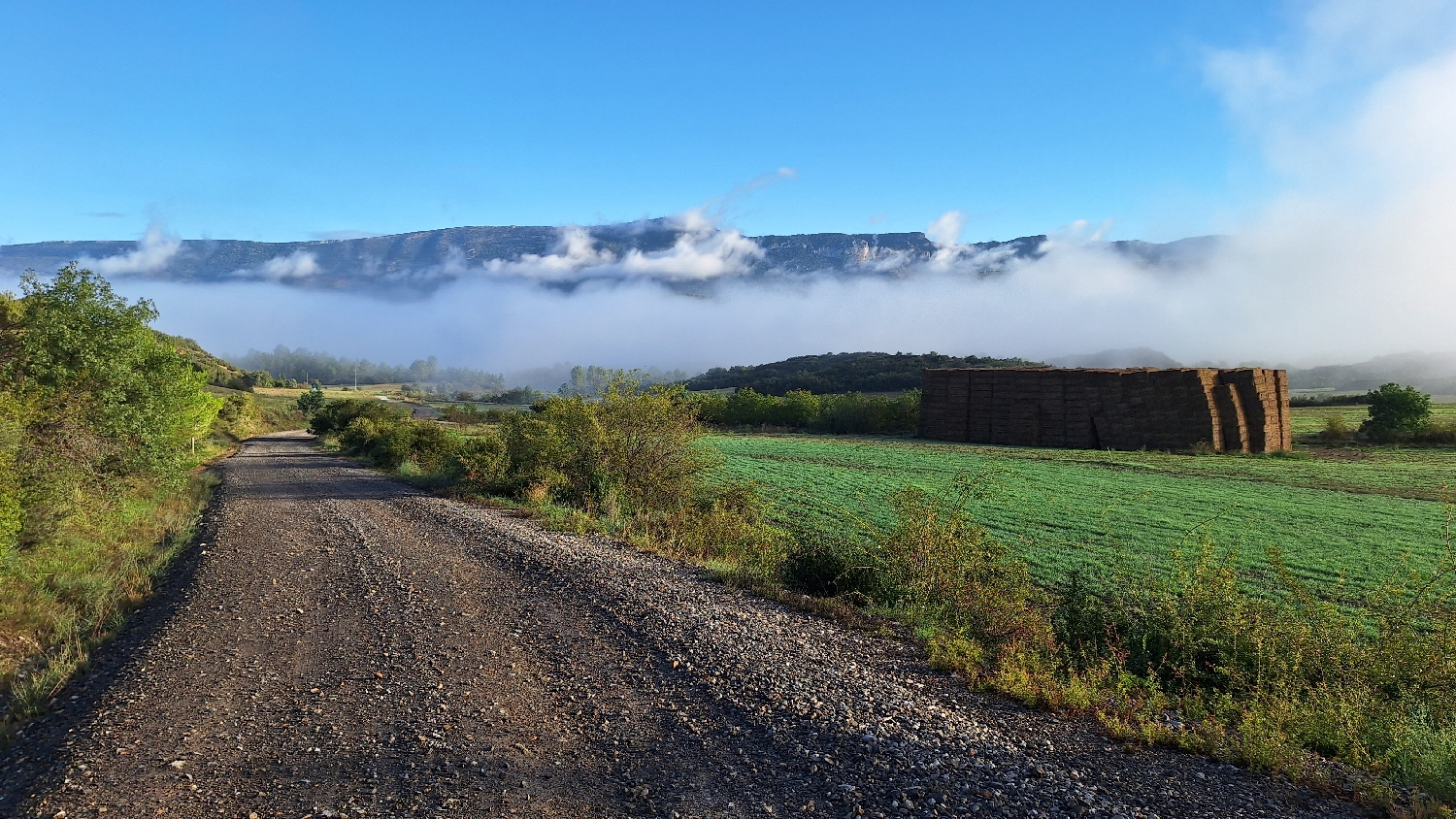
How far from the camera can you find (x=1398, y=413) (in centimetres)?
4766

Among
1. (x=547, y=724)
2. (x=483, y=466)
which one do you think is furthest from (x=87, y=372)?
(x=547, y=724)

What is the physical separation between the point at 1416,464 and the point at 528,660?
146 ft

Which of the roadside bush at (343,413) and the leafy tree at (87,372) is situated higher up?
the leafy tree at (87,372)

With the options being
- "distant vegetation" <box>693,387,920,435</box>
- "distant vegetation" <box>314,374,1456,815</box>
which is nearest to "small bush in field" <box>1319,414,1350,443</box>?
"distant vegetation" <box>314,374,1456,815</box>

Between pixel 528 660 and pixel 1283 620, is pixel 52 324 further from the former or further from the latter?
pixel 1283 620

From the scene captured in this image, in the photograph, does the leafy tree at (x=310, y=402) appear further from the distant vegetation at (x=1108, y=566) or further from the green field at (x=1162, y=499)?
the distant vegetation at (x=1108, y=566)

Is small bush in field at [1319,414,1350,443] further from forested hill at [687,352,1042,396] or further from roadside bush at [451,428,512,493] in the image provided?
roadside bush at [451,428,512,493]

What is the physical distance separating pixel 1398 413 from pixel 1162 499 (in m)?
38.4

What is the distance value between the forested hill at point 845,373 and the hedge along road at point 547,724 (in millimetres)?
84138

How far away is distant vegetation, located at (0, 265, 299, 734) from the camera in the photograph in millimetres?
9195

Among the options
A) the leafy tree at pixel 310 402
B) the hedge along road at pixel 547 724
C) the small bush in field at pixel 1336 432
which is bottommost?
the small bush in field at pixel 1336 432

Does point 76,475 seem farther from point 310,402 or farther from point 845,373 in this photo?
point 845,373

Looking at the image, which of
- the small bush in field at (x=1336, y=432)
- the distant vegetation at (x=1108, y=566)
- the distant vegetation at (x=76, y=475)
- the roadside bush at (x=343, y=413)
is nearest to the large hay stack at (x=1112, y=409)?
the small bush in field at (x=1336, y=432)

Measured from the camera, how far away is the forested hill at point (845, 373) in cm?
10319
